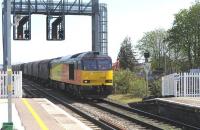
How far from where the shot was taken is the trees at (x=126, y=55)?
88.8 m

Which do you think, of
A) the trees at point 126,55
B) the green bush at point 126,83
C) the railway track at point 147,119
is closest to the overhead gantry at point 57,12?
the green bush at point 126,83

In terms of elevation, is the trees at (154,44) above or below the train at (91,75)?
above

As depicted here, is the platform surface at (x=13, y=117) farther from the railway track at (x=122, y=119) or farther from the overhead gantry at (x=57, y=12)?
the overhead gantry at (x=57, y=12)

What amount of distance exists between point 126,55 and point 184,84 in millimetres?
64241

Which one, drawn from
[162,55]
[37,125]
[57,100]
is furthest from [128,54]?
[37,125]

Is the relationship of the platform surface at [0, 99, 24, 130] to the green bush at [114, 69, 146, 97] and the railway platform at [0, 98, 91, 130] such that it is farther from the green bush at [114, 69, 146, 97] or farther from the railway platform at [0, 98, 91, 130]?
the green bush at [114, 69, 146, 97]

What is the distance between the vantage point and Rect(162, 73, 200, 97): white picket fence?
27.5 m

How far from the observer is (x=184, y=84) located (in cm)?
2738

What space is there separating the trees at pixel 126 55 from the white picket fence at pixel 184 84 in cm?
5929

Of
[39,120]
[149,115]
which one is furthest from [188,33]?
[39,120]

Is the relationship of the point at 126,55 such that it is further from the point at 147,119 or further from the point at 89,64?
the point at 147,119

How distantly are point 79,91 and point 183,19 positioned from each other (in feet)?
142

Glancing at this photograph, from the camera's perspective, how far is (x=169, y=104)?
73.6 feet

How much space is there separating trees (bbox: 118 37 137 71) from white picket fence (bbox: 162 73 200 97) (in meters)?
59.3
